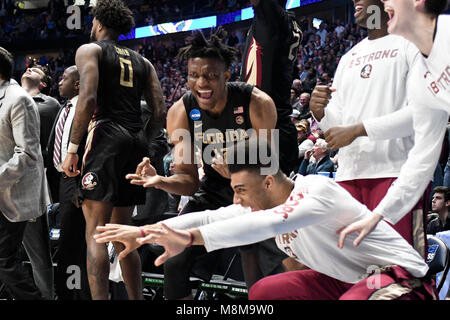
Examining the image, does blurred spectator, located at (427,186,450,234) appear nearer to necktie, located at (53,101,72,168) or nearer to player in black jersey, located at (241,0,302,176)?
player in black jersey, located at (241,0,302,176)

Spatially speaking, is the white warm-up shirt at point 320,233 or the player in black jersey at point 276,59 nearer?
the white warm-up shirt at point 320,233

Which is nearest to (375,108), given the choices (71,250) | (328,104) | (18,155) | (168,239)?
(328,104)

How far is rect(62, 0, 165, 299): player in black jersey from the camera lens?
346 centimetres

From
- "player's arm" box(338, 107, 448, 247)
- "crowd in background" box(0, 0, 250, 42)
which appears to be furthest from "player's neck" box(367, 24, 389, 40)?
A: "crowd in background" box(0, 0, 250, 42)

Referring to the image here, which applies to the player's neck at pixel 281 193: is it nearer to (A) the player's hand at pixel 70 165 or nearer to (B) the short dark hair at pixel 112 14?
(A) the player's hand at pixel 70 165

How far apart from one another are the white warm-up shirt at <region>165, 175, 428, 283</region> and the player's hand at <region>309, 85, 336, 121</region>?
0.52m

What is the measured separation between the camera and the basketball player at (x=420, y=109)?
86.9 inches

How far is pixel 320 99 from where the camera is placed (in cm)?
287

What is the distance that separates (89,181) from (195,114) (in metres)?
0.78

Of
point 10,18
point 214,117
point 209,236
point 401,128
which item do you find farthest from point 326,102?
point 10,18

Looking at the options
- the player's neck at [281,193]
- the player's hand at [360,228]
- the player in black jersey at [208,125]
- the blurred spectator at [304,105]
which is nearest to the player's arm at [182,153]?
the player in black jersey at [208,125]

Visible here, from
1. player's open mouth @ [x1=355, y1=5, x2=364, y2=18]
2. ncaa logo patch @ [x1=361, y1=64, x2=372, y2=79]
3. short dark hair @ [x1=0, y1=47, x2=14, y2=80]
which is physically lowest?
ncaa logo patch @ [x1=361, y1=64, x2=372, y2=79]

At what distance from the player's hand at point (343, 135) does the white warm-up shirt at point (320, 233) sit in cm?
27
